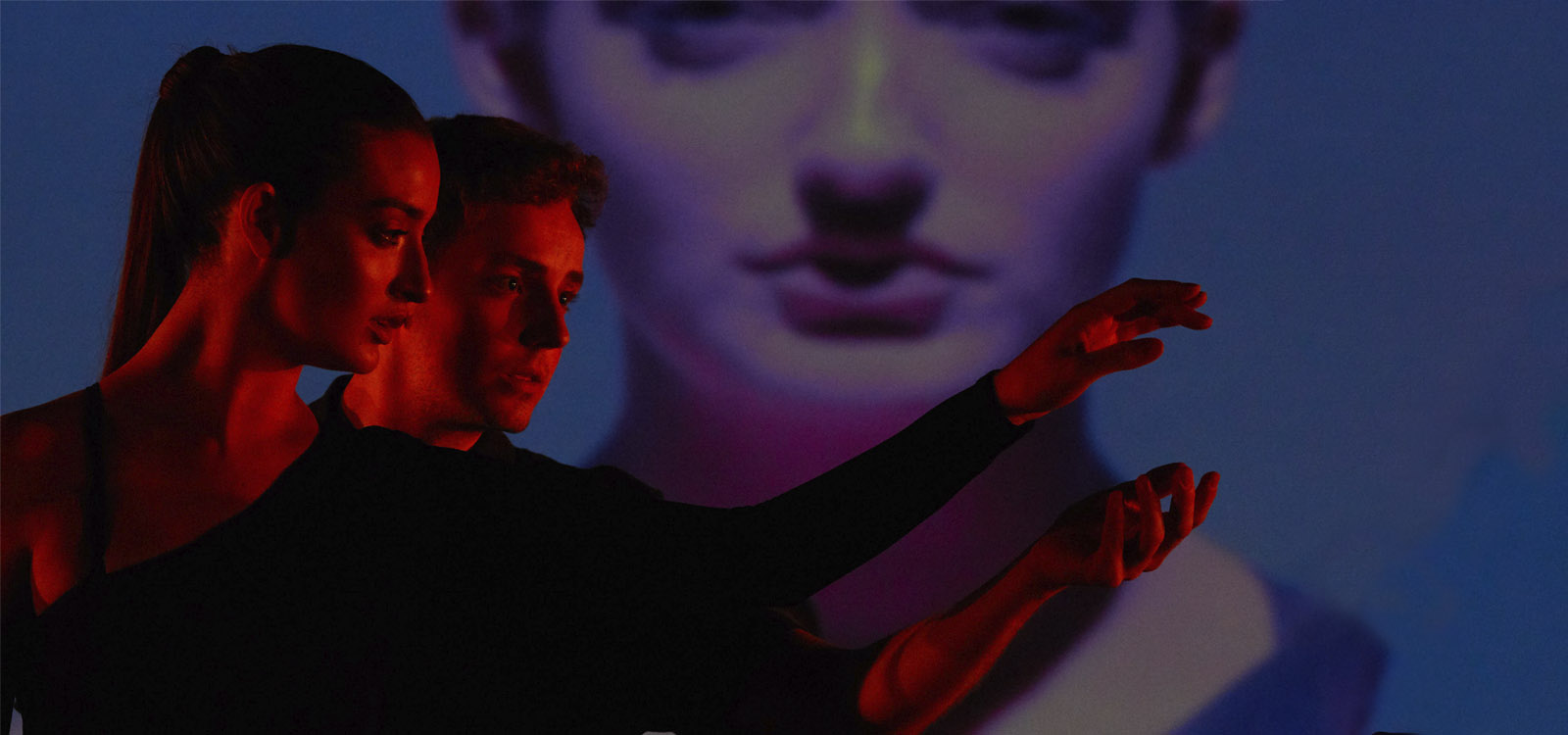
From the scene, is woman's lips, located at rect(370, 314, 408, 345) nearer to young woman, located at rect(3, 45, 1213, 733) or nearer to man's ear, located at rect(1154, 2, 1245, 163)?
young woman, located at rect(3, 45, 1213, 733)

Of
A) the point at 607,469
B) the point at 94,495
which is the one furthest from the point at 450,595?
the point at 607,469

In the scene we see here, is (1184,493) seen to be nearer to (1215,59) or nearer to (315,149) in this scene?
(315,149)

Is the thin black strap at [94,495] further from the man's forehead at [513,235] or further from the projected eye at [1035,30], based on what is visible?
the projected eye at [1035,30]

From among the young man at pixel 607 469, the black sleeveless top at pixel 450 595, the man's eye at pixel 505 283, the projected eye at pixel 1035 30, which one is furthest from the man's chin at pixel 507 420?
the projected eye at pixel 1035 30

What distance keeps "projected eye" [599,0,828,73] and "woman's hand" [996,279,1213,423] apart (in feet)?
3.06

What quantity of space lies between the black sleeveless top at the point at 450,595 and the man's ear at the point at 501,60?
87 centimetres

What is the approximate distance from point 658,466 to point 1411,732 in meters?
0.91

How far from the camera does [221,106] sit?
732mm

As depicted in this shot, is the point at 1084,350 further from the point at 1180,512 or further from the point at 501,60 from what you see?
the point at 501,60

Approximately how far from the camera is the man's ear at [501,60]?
61.8 inches

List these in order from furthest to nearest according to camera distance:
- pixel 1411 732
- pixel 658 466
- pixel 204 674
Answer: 1. pixel 658 466
2. pixel 1411 732
3. pixel 204 674

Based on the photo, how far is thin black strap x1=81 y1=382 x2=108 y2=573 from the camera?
663 mm

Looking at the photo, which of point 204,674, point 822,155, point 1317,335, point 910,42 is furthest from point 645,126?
point 204,674

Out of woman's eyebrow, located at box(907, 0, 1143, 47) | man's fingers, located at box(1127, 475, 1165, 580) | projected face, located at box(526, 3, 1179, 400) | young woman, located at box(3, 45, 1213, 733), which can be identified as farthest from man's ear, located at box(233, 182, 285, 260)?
woman's eyebrow, located at box(907, 0, 1143, 47)
